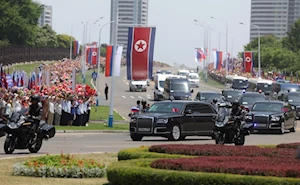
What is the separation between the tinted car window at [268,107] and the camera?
143 feet

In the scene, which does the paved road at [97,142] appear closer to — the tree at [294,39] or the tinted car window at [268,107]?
the tinted car window at [268,107]

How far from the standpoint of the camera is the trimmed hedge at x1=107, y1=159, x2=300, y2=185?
13.6m

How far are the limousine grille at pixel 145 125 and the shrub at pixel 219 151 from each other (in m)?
13.2

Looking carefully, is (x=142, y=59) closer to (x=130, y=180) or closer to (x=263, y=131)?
(x=263, y=131)

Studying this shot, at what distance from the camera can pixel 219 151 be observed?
753 inches

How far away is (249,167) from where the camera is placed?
48.3 ft

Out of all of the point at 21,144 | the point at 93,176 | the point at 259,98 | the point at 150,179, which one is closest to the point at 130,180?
the point at 150,179

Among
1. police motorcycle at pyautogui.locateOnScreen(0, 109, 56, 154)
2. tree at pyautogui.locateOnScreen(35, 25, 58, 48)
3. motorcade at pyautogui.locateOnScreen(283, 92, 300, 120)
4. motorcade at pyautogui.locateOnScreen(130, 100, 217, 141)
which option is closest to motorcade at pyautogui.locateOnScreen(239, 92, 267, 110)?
motorcade at pyautogui.locateOnScreen(283, 92, 300, 120)

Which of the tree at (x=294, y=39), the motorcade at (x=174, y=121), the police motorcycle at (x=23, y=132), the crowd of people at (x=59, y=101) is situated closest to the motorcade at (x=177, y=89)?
the crowd of people at (x=59, y=101)

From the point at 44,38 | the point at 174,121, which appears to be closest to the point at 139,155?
the point at 174,121

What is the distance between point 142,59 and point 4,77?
20.3 feet

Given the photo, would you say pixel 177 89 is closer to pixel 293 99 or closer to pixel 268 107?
pixel 293 99

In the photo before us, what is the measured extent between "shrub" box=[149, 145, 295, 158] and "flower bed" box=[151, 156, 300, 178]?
→ 186 centimetres

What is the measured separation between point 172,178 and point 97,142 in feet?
60.5
